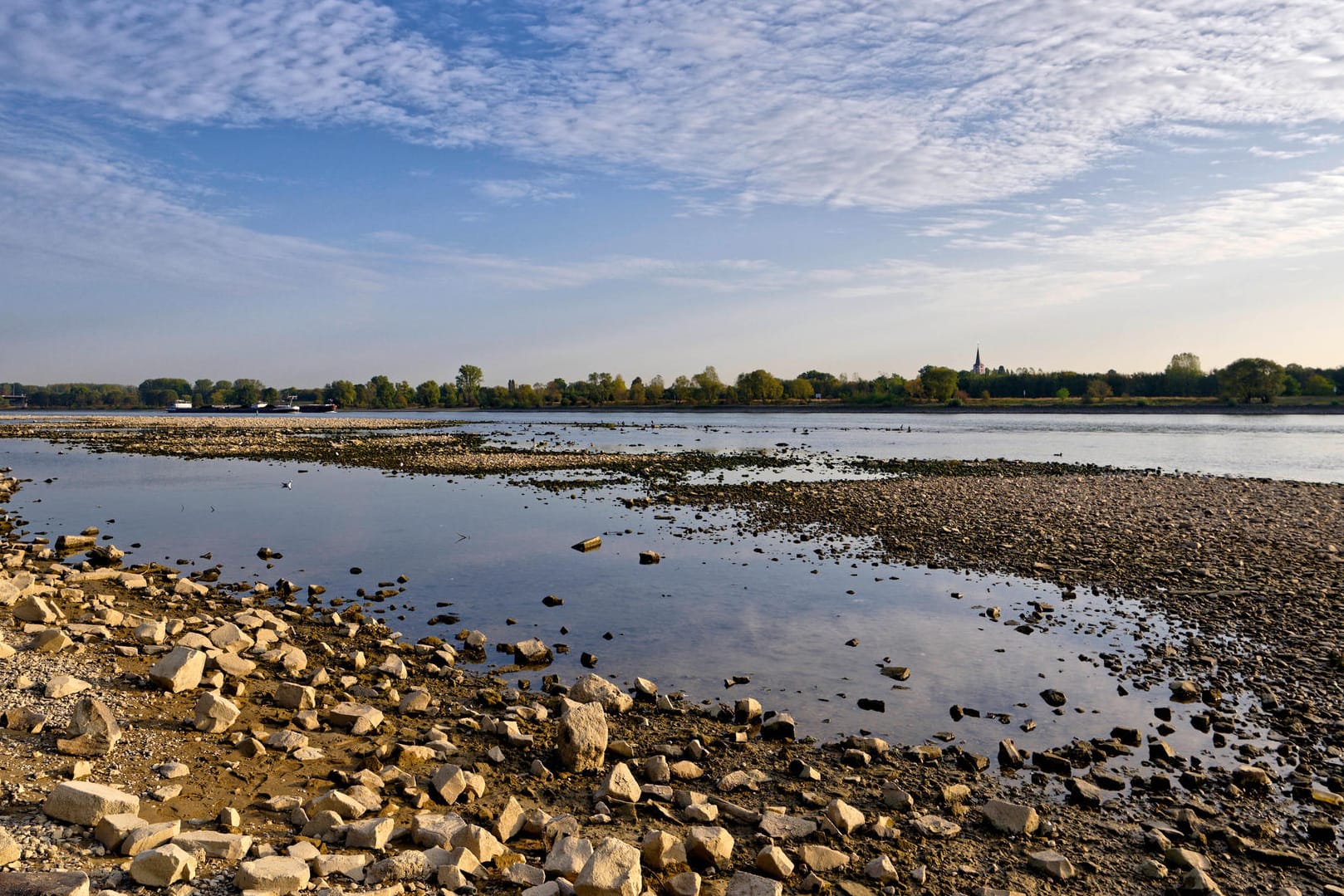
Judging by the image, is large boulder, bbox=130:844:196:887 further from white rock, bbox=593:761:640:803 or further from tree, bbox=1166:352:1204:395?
tree, bbox=1166:352:1204:395

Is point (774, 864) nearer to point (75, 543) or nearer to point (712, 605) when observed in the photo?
point (712, 605)

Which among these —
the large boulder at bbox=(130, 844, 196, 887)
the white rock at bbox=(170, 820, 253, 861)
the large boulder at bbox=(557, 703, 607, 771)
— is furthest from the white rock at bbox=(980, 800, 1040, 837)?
the large boulder at bbox=(130, 844, 196, 887)

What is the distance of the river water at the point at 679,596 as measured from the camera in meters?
11.2

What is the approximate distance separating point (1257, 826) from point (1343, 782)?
1822mm

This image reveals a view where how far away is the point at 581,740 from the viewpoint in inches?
341

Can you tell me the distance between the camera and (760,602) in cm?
1638

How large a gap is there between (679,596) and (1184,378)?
670 ft

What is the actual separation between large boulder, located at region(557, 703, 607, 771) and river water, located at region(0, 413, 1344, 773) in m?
2.62

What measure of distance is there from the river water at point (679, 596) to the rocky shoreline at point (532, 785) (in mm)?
995

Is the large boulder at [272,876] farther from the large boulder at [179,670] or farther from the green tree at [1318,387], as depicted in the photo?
the green tree at [1318,387]

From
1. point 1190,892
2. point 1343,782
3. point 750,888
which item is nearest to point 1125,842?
point 1190,892

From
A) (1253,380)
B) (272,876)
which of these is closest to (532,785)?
(272,876)

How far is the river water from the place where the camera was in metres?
11.2

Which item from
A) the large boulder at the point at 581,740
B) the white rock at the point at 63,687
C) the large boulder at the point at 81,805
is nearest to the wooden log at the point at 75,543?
the white rock at the point at 63,687
